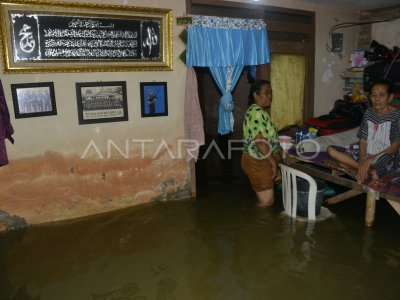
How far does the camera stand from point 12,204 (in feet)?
14.7

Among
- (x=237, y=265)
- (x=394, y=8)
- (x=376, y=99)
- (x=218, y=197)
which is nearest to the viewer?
(x=237, y=265)

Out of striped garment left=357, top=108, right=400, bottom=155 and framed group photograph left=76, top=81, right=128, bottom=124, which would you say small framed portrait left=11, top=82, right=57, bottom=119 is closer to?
framed group photograph left=76, top=81, right=128, bottom=124

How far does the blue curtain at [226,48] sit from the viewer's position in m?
5.09

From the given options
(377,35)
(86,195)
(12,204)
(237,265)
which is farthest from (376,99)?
(12,204)

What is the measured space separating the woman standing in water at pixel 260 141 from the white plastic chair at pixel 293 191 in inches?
8.1

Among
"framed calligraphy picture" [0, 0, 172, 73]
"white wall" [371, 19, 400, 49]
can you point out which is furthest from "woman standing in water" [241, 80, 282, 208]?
"white wall" [371, 19, 400, 49]

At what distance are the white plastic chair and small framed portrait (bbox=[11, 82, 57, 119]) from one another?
310 centimetres

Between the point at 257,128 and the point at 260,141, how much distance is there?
0.57ft

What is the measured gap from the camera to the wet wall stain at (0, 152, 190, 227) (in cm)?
450

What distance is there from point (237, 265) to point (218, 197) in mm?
2073

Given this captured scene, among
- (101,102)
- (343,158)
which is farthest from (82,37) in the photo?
(343,158)

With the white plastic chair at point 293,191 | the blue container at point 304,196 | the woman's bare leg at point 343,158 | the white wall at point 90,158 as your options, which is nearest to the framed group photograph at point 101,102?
the white wall at point 90,158

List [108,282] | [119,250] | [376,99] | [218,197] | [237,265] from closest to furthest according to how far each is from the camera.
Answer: [108,282], [237,265], [119,250], [376,99], [218,197]

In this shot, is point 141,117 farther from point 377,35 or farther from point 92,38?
point 377,35
